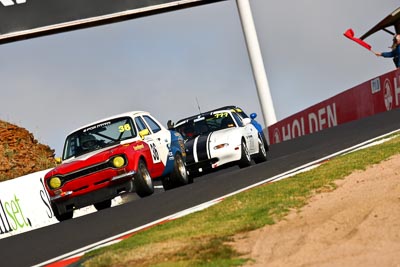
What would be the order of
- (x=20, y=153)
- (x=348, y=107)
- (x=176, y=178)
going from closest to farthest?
1. (x=176, y=178)
2. (x=348, y=107)
3. (x=20, y=153)

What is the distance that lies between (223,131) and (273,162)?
2582mm

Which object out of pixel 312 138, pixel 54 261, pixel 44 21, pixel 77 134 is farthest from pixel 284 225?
pixel 44 21

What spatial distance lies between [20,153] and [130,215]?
66.9 feet

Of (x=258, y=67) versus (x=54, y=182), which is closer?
(x=54, y=182)

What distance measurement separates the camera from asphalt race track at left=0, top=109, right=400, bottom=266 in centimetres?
1147

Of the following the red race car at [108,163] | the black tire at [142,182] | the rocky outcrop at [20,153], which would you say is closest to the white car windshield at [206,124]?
the red race car at [108,163]

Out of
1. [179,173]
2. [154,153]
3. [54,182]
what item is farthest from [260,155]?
[54,182]

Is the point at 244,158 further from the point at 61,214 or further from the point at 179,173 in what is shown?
the point at 61,214

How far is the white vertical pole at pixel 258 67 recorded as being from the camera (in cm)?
→ 3300

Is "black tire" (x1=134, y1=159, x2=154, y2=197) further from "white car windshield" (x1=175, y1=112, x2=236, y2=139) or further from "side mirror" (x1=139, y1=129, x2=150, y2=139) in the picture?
"white car windshield" (x1=175, y1=112, x2=236, y2=139)

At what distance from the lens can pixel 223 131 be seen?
18375 millimetres

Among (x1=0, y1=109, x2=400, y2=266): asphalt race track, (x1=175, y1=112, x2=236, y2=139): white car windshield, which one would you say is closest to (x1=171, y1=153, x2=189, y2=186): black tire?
(x1=175, y1=112, x2=236, y2=139): white car windshield

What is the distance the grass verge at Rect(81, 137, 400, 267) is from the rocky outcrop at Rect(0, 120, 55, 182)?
2054 cm

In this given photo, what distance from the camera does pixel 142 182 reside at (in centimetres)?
1540
